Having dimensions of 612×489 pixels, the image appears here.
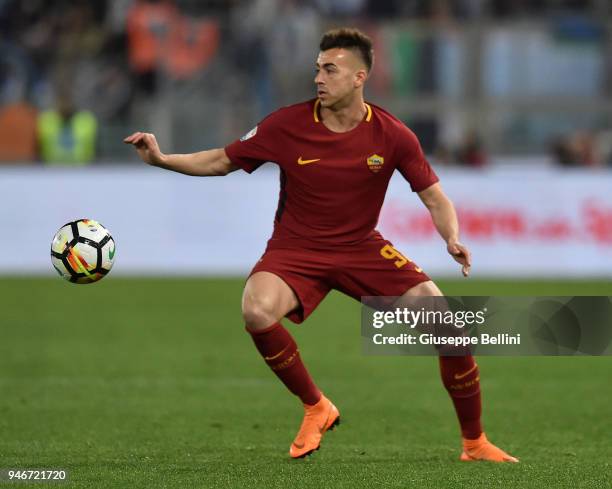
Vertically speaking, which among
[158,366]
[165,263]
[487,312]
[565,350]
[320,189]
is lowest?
[165,263]

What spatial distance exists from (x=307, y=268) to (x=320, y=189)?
0.41 metres

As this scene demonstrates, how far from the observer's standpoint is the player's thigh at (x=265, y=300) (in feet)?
23.1

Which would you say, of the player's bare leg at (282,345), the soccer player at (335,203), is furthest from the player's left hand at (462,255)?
the player's bare leg at (282,345)

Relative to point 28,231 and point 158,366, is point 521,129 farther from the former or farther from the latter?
point 158,366

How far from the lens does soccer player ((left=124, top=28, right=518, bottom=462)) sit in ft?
23.7

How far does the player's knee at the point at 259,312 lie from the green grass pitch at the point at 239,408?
70 centimetres

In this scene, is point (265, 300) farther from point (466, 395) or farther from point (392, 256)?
point (466, 395)

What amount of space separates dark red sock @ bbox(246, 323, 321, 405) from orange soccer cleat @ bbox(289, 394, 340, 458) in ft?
0.16

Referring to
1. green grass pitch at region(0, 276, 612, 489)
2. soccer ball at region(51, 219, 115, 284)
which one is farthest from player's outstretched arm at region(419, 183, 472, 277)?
soccer ball at region(51, 219, 115, 284)

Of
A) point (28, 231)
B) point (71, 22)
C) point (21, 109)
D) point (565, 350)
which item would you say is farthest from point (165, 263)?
point (565, 350)

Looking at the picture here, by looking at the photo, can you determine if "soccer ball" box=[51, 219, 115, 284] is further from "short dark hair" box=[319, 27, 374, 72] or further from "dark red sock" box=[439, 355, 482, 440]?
"dark red sock" box=[439, 355, 482, 440]

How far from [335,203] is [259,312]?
2.38 feet

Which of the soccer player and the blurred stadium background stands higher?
the soccer player

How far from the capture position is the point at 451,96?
21406mm
